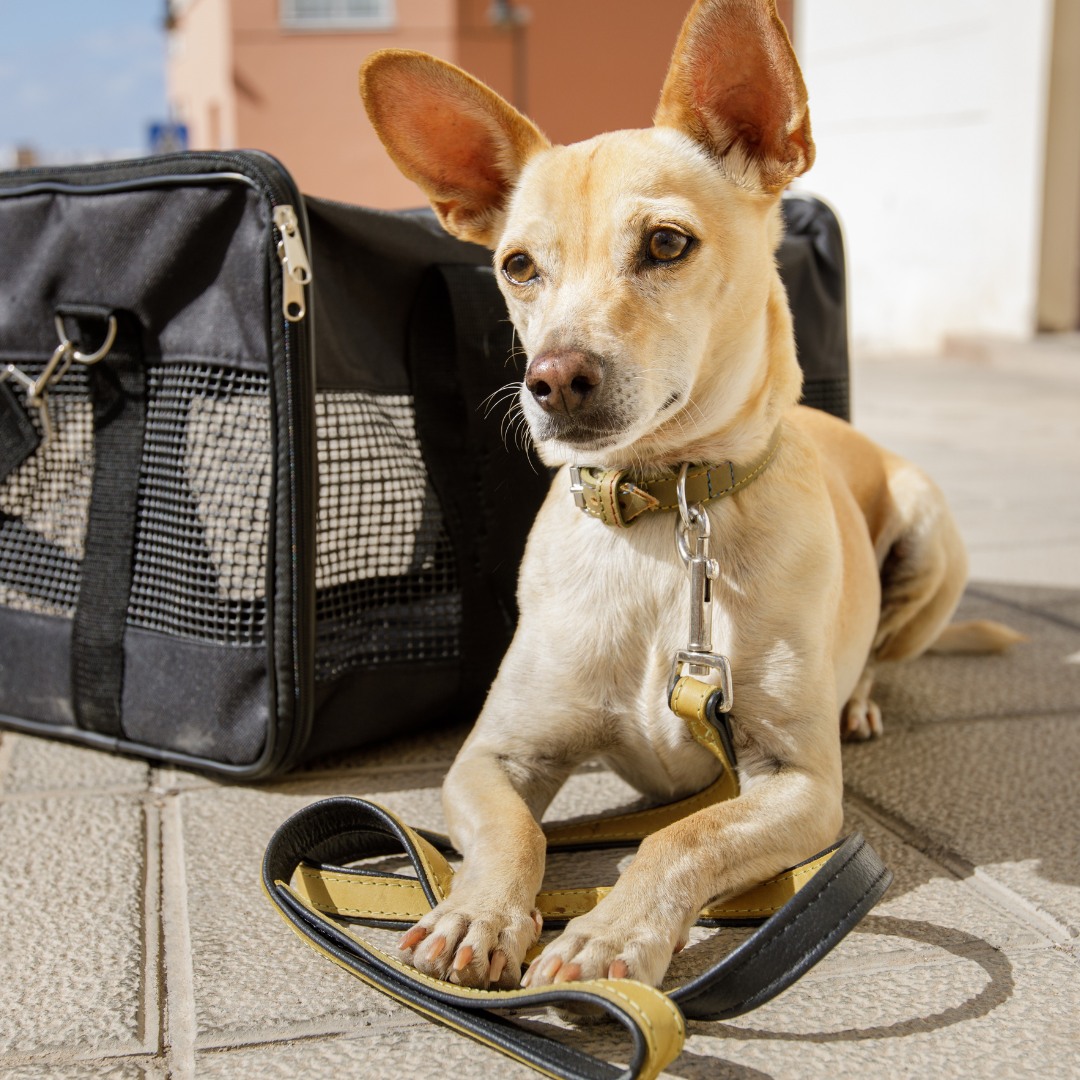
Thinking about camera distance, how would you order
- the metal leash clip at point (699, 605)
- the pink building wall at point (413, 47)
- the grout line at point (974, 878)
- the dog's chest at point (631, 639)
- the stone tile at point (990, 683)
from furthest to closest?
1. the pink building wall at point (413, 47)
2. the stone tile at point (990, 683)
3. the dog's chest at point (631, 639)
4. the metal leash clip at point (699, 605)
5. the grout line at point (974, 878)

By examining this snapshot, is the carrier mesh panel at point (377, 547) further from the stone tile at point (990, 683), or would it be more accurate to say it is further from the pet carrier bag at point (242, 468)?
the stone tile at point (990, 683)

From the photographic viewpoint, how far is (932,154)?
9969mm

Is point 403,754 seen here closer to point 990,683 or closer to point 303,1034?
point 303,1034

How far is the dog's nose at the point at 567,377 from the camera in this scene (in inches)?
70.2

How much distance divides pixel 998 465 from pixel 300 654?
4.34 meters

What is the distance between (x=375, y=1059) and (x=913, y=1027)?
2.14ft

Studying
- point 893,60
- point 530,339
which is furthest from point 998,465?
point 893,60

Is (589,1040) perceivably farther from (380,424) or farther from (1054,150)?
(1054,150)

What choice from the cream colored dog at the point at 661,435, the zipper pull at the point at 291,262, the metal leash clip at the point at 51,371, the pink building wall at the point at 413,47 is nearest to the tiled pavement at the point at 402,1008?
the cream colored dog at the point at 661,435

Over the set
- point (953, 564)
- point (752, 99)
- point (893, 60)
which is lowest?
point (953, 564)

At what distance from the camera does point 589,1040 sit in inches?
59.2

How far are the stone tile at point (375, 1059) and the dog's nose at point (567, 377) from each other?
2.82ft

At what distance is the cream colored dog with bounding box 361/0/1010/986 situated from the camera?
6.03 ft

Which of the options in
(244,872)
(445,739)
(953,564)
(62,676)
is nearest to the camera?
(244,872)
